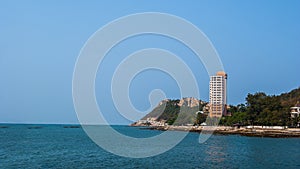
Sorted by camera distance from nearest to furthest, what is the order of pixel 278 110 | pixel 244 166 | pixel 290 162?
pixel 244 166
pixel 290 162
pixel 278 110

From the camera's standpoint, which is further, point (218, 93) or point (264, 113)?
point (218, 93)

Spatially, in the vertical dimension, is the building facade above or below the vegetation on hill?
above

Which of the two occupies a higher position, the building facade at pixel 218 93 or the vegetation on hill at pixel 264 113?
the building facade at pixel 218 93

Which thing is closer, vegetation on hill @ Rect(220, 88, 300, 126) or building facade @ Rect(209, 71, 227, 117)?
vegetation on hill @ Rect(220, 88, 300, 126)

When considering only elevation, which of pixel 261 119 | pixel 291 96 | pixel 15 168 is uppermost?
pixel 291 96

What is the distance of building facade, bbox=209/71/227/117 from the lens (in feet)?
537

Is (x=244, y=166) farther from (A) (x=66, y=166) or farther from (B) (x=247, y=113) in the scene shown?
(B) (x=247, y=113)

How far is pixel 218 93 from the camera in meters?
180

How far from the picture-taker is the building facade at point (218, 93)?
537ft

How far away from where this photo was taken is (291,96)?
177375mm

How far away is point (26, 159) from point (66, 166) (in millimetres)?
7417

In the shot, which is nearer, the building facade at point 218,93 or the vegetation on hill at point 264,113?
the vegetation on hill at point 264,113

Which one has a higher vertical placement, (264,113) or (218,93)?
(218,93)

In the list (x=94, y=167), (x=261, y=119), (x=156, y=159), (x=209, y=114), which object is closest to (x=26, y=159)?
(x=94, y=167)
